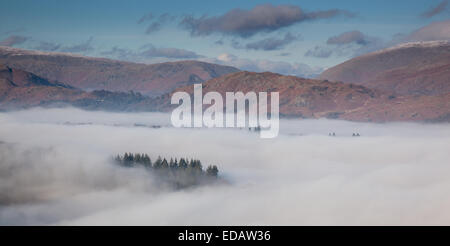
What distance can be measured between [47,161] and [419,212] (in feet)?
443
